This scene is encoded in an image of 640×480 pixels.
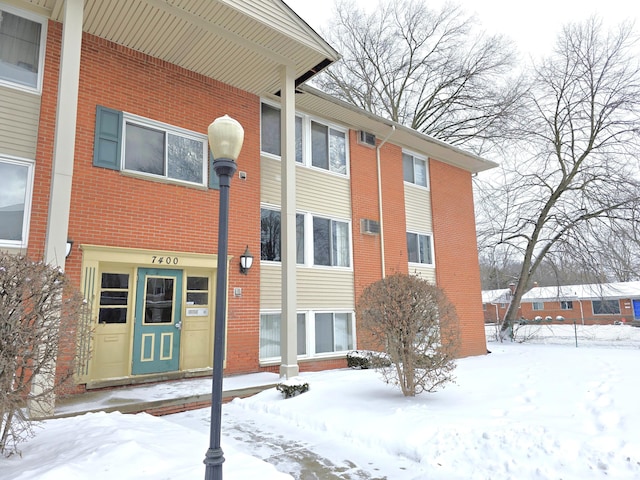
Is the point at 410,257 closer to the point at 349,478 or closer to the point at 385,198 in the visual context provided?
the point at 385,198

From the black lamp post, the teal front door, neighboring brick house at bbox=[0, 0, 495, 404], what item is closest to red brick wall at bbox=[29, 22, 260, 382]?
neighboring brick house at bbox=[0, 0, 495, 404]

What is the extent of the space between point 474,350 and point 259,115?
411 inches

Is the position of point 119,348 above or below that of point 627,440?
above

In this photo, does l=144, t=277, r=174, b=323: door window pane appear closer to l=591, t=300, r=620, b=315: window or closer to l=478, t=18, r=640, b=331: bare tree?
l=478, t=18, r=640, b=331: bare tree

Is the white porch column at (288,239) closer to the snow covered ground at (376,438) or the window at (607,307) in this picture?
the snow covered ground at (376,438)

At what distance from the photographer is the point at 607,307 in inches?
1387

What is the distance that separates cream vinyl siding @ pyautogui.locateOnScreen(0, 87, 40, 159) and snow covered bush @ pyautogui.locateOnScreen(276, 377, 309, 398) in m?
5.57

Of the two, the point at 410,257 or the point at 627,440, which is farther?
the point at 410,257

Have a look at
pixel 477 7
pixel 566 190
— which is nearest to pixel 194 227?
pixel 566 190

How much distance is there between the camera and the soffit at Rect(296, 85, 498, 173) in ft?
34.0

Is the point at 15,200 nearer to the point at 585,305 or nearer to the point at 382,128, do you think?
the point at 382,128

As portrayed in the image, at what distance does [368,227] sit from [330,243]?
136 cm

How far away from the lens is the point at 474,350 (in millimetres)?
14062

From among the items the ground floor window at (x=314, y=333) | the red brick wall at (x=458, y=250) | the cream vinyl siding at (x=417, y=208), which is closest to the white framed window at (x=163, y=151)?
the ground floor window at (x=314, y=333)
